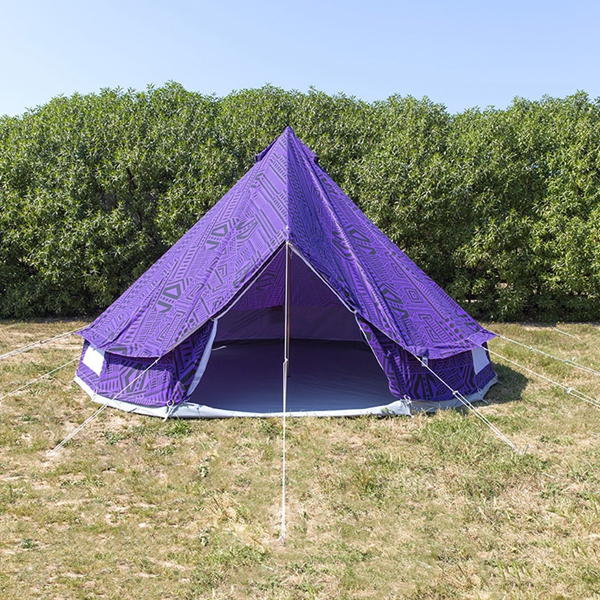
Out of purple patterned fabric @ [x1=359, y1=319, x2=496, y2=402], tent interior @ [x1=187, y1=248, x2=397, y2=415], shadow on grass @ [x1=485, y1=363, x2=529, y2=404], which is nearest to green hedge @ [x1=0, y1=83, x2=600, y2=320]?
tent interior @ [x1=187, y1=248, x2=397, y2=415]

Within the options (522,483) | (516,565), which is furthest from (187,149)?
(516,565)

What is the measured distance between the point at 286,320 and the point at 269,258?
0.64 m

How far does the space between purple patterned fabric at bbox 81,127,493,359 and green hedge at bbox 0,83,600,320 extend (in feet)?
10.5

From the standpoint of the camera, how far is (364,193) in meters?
8.77

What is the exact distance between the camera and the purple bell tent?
15.4 ft

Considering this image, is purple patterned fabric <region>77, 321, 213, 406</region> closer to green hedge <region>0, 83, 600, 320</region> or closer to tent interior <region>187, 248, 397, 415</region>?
tent interior <region>187, 248, 397, 415</region>

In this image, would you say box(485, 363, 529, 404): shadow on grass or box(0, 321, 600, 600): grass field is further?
box(485, 363, 529, 404): shadow on grass

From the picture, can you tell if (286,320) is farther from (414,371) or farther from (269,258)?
(414,371)

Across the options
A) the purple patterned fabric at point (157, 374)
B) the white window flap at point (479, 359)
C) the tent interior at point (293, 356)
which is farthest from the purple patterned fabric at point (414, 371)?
the purple patterned fabric at point (157, 374)

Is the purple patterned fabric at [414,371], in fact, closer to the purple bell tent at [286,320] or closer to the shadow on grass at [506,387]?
the purple bell tent at [286,320]

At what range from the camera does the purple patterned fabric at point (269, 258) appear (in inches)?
185

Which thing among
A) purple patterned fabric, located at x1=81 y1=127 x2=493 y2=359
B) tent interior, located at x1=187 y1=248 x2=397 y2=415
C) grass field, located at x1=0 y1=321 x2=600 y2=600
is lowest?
grass field, located at x1=0 y1=321 x2=600 y2=600

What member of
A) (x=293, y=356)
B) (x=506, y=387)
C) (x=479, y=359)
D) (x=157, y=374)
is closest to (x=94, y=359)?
(x=157, y=374)

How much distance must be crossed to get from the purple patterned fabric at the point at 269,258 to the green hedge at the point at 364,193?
3.20 m
